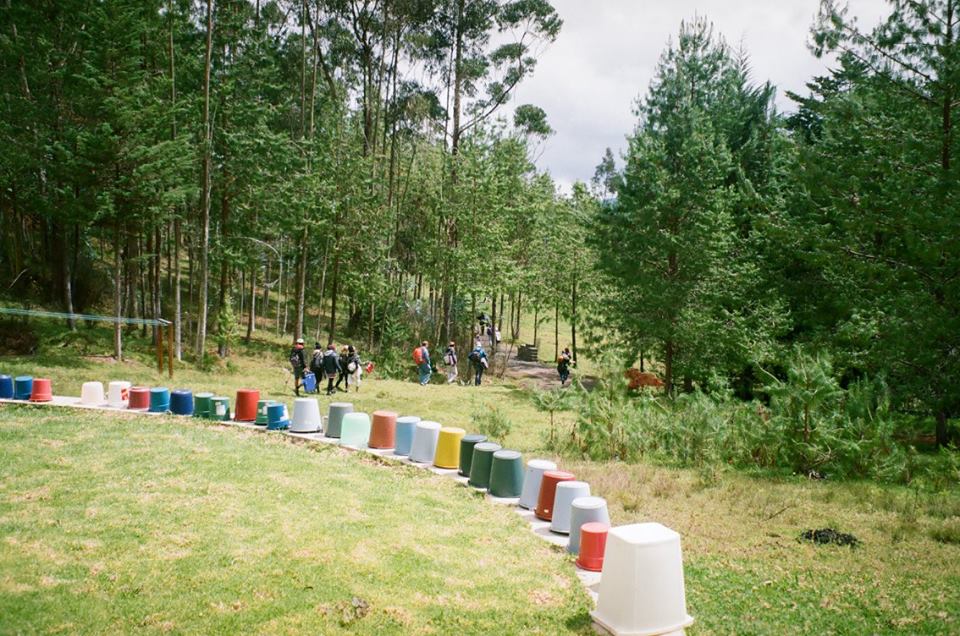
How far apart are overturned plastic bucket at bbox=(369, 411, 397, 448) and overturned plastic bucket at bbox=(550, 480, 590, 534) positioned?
4392 mm

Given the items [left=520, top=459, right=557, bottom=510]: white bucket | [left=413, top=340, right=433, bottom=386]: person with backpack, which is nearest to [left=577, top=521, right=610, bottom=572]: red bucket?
[left=520, top=459, right=557, bottom=510]: white bucket

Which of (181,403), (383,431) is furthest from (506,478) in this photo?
(181,403)

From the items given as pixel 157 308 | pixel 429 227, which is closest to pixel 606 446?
pixel 157 308

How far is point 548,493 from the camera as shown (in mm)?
8414

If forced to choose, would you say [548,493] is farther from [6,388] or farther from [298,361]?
[6,388]

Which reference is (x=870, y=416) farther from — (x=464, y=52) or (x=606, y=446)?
(x=464, y=52)

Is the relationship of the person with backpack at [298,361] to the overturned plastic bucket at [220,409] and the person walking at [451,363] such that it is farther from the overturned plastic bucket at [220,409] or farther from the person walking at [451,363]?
the person walking at [451,363]

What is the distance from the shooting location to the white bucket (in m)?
8.82

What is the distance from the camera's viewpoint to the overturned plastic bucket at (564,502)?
Answer: 7.96 meters

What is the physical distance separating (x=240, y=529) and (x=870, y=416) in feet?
33.5

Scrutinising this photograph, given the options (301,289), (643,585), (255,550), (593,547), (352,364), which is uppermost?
(301,289)

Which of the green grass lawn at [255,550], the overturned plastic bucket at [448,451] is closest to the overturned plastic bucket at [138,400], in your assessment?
the green grass lawn at [255,550]

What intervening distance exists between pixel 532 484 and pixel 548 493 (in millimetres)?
484

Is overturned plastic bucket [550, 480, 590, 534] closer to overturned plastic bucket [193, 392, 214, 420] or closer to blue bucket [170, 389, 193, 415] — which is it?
overturned plastic bucket [193, 392, 214, 420]
